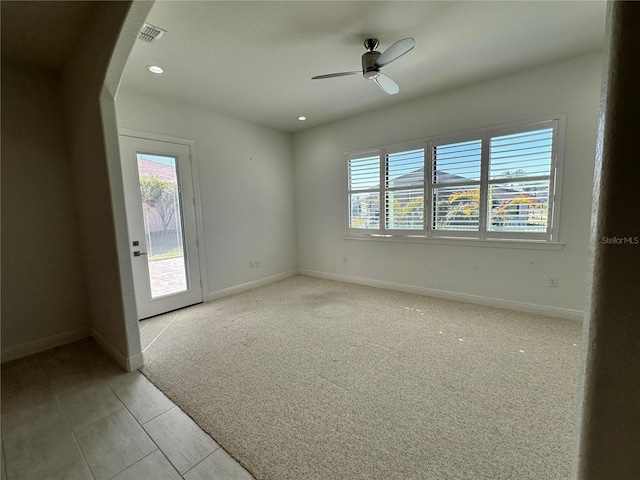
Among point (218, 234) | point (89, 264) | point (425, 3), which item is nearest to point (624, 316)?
point (425, 3)

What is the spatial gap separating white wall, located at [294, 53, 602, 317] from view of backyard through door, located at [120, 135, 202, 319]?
2.19 meters

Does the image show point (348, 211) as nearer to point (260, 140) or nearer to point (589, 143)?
point (260, 140)

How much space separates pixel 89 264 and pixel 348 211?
3.51m

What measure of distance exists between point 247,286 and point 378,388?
→ 304cm

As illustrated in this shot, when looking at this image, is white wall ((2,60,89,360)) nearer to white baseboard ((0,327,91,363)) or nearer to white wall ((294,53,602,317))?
white baseboard ((0,327,91,363))

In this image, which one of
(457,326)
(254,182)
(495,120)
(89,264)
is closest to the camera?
(89,264)

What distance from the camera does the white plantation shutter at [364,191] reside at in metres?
4.29

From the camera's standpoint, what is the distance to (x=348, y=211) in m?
4.62

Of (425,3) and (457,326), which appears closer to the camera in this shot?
(425,3)

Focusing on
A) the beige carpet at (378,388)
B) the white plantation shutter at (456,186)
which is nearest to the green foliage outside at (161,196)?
the beige carpet at (378,388)

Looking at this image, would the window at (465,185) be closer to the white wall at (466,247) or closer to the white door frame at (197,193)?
the white wall at (466,247)

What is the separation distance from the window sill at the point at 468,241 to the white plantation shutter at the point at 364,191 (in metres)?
0.15

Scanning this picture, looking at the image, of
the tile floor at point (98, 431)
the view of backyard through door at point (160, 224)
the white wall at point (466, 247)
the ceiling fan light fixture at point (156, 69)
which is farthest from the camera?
the view of backyard through door at point (160, 224)

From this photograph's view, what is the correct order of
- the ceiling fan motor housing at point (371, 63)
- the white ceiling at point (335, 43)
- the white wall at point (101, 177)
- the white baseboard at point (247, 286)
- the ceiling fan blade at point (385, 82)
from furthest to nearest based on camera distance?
the white baseboard at point (247, 286) → the ceiling fan blade at point (385, 82) → the ceiling fan motor housing at point (371, 63) → the white ceiling at point (335, 43) → the white wall at point (101, 177)
